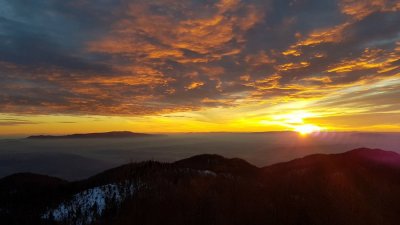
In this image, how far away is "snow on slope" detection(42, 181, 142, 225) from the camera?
43.9ft

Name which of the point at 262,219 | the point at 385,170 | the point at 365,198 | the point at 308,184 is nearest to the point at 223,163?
the point at 385,170

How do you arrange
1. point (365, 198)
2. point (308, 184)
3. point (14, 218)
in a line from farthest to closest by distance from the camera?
point (308, 184), point (14, 218), point (365, 198)

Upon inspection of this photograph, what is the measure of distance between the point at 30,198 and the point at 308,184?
62.5 feet

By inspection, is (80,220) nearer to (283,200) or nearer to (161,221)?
(161,221)

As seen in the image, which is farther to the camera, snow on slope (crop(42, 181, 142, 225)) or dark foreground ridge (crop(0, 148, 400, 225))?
snow on slope (crop(42, 181, 142, 225))

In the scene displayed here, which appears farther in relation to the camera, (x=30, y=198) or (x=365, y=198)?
(x=30, y=198)

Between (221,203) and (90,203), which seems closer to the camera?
(221,203)

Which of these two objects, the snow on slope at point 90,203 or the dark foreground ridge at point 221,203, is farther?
the snow on slope at point 90,203

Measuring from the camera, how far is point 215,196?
41.3 feet

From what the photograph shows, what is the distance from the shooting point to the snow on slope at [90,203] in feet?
43.9

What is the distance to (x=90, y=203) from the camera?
15.1 meters

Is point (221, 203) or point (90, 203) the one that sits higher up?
point (221, 203)

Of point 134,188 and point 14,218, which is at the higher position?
point 134,188

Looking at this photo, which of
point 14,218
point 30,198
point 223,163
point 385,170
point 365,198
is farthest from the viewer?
point 223,163
